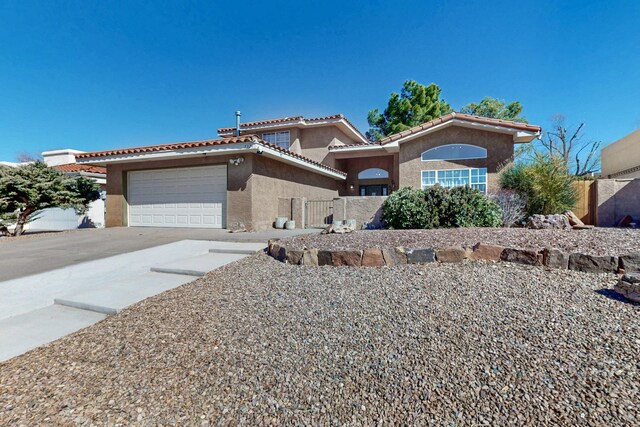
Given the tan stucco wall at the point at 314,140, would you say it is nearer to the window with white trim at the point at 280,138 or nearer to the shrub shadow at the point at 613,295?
the window with white trim at the point at 280,138

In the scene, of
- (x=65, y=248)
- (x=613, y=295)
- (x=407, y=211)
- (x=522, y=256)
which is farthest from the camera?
(x=407, y=211)

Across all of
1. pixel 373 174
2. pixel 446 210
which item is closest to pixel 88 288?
pixel 446 210

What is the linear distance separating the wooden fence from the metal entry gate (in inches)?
360

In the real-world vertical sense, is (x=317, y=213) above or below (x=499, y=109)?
below

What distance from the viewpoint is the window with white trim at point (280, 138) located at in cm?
1902

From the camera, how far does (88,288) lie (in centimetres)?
547

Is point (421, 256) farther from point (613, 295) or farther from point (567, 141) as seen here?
point (567, 141)

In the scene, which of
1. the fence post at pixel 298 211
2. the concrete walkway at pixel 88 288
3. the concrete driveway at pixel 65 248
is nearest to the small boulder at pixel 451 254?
the concrete walkway at pixel 88 288

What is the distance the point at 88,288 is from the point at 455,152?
15.0 metres

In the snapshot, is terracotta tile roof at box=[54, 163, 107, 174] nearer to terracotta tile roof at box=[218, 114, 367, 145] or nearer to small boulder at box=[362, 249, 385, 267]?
terracotta tile roof at box=[218, 114, 367, 145]

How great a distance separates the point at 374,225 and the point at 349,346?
820cm

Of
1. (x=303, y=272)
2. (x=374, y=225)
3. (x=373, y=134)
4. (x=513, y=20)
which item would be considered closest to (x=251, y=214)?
(x=374, y=225)

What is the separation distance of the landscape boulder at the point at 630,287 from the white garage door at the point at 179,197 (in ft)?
→ 35.5

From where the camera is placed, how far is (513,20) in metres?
10.8
